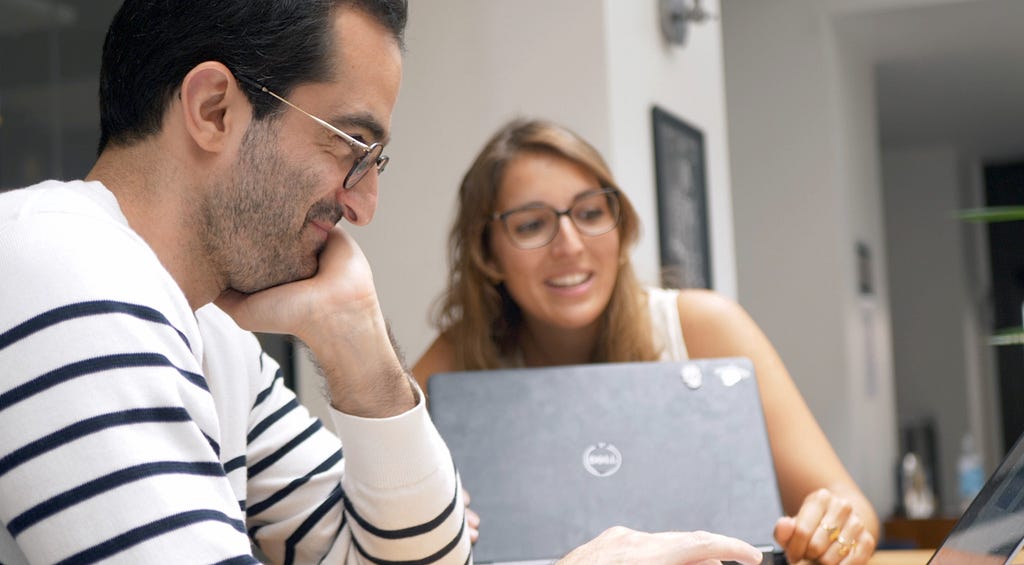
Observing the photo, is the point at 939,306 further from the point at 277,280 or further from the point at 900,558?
the point at 277,280

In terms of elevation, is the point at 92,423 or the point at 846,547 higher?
the point at 92,423

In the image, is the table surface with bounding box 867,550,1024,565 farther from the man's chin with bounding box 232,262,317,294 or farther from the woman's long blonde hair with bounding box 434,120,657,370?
the man's chin with bounding box 232,262,317,294

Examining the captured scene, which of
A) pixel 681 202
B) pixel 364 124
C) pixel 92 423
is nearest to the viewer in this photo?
pixel 92 423

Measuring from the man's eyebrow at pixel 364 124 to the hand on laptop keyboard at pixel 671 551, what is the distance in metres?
0.40

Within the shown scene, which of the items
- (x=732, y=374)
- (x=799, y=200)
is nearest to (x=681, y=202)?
(x=732, y=374)

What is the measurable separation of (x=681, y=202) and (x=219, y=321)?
150 cm

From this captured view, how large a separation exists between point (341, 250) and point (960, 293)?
752 centimetres

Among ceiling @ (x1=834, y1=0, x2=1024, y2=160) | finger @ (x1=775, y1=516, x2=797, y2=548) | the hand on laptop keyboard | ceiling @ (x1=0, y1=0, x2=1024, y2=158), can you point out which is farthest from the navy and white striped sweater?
ceiling @ (x1=834, y1=0, x2=1024, y2=160)

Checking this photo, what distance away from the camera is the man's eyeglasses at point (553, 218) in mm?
1692

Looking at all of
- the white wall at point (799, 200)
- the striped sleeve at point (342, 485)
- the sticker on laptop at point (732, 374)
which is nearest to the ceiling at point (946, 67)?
the white wall at point (799, 200)

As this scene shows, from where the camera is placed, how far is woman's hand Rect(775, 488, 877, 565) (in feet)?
3.78

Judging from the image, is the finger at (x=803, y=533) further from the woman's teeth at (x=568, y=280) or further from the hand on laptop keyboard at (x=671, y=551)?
the woman's teeth at (x=568, y=280)

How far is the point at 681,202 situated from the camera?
244 cm

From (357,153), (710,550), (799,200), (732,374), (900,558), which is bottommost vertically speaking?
(900,558)
